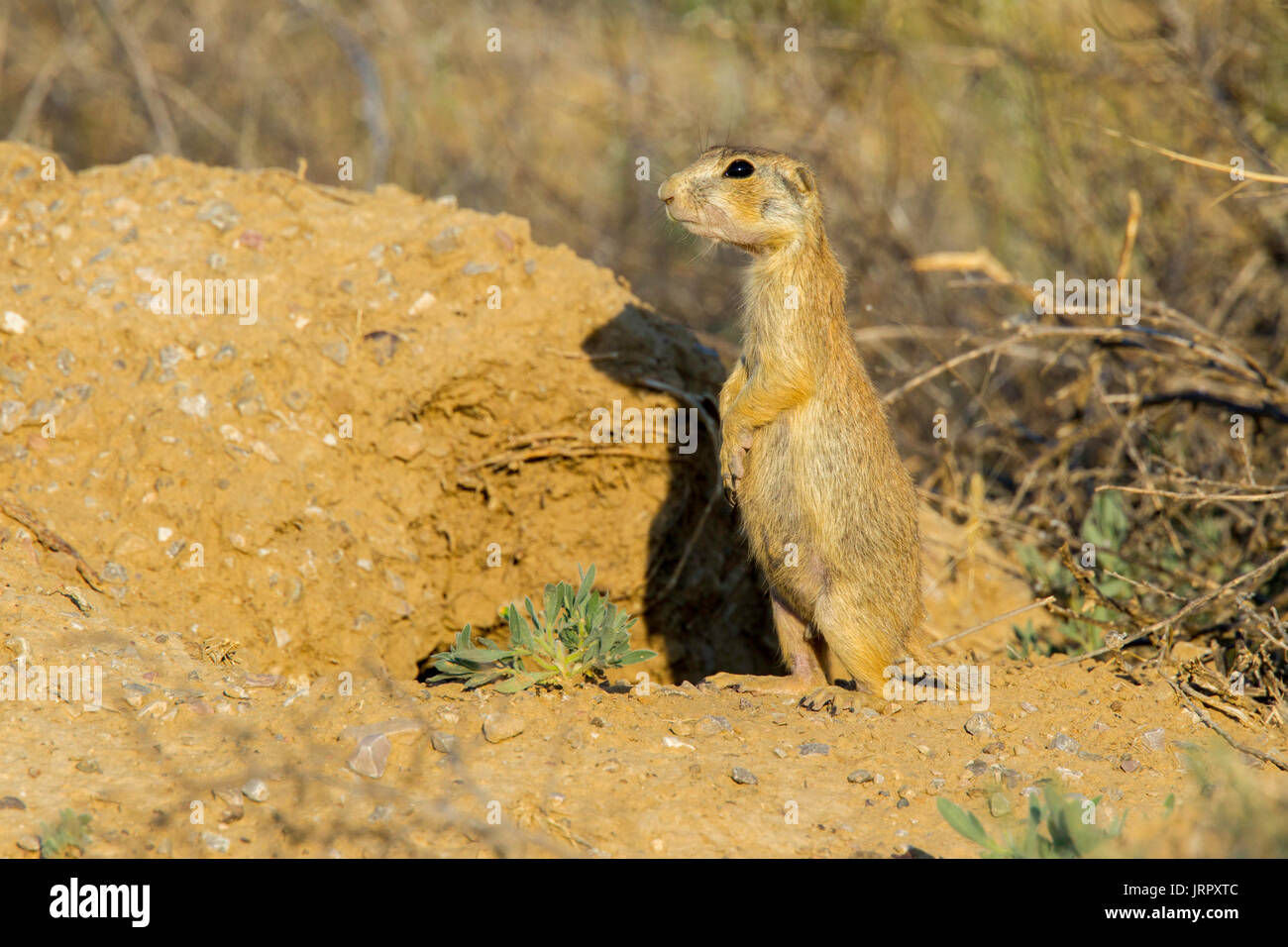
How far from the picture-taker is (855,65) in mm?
10406

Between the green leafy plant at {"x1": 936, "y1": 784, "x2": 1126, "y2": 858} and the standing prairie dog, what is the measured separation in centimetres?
156

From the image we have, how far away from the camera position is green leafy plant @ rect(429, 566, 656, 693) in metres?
4.52

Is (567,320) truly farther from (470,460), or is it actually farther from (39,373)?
(39,373)

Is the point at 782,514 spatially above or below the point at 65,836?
above

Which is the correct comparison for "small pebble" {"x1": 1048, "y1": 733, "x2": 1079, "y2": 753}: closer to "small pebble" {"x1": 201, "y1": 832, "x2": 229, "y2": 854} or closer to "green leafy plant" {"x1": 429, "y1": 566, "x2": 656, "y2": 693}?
"green leafy plant" {"x1": 429, "y1": 566, "x2": 656, "y2": 693}

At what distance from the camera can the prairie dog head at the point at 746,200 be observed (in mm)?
5301

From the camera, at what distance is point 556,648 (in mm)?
4586

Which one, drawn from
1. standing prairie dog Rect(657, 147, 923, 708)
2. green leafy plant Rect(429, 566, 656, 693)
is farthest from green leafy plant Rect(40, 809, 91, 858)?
standing prairie dog Rect(657, 147, 923, 708)

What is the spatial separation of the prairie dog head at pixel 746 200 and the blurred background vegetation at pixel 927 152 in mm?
1467

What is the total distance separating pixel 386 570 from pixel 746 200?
97.8 inches

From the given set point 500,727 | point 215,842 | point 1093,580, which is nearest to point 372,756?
point 500,727

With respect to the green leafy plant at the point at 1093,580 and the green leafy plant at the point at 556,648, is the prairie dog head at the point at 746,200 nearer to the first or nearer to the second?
the green leafy plant at the point at 556,648

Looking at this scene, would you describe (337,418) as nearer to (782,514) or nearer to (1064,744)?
(782,514)

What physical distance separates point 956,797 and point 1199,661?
188 cm
